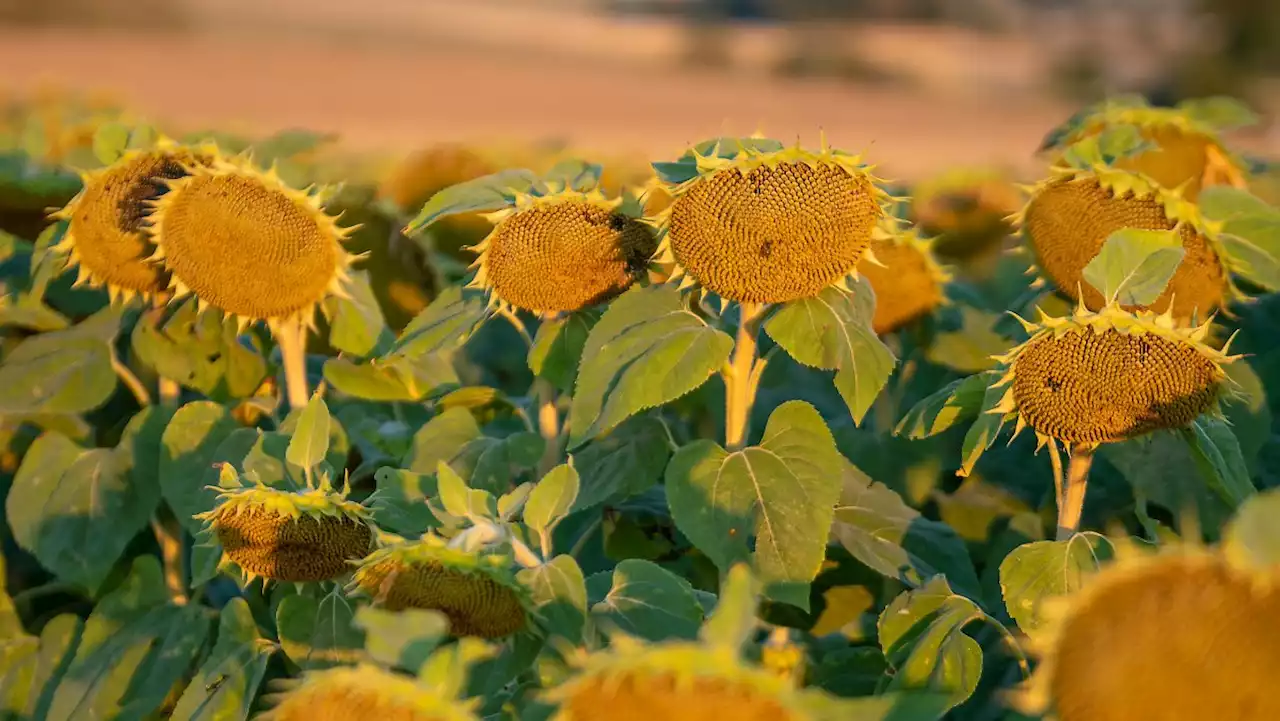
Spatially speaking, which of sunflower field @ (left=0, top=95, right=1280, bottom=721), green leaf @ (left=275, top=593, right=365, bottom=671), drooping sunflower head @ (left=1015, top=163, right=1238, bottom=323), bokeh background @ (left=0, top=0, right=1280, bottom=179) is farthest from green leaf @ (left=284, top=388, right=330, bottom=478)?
bokeh background @ (left=0, top=0, right=1280, bottom=179)

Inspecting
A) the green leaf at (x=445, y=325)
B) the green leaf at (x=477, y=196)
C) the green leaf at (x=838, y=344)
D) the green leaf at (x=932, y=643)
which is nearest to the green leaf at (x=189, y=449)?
the green leaf at (x=445, y=325)

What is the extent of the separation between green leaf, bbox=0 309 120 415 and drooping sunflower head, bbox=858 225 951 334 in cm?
135

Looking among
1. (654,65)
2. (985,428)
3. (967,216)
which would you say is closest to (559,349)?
(985,428)

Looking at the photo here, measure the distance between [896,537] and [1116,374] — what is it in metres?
0.52

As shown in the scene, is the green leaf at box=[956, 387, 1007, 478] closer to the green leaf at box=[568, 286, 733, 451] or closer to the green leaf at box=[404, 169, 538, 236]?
the green leaf at box=[568, 286, 733, 451]

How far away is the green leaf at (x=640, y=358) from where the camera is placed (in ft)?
5.89

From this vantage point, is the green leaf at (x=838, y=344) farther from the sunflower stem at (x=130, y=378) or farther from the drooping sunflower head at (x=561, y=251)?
the sunflower stem at (x=130, y=378)

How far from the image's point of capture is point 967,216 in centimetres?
353

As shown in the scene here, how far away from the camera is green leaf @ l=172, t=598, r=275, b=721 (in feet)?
6.09

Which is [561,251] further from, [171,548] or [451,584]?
[171,548]

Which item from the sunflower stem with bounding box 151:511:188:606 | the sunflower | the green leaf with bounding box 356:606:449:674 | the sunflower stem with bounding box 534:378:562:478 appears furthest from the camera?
the sunflower stem with bounding box 151:511:188:606

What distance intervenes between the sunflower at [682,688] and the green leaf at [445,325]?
954 millimetres

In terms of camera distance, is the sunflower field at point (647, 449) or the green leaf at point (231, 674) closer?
the sunflower field at point (647, 449)

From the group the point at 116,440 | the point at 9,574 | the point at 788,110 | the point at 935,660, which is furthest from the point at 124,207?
the point at 788,110
